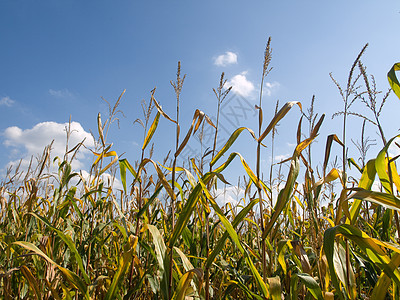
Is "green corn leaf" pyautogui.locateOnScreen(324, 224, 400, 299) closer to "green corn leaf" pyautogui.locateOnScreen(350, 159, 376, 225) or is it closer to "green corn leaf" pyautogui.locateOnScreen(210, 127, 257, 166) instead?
"green corn leaf" pyautogui.locateOnScreen(350, 159, 376, 225)

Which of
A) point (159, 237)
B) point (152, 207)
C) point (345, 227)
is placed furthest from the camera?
point (152, 207)

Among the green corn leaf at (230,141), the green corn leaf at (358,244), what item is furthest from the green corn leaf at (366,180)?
the green corn leaf at (230,141)

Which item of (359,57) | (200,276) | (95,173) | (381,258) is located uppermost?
(359,57)

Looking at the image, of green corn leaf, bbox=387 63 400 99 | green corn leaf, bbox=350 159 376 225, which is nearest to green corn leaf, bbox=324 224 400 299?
green corn leaf, bbox=350 159 376 225

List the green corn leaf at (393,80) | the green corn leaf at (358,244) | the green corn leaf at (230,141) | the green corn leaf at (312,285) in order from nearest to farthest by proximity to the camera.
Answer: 1. the green corn leaf at (358,244)
2. the green corn leaf at (393,80)
3. the green corn leaf at (312,285)
4. the green corn leaf at (230,141)

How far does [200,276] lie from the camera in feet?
3.65

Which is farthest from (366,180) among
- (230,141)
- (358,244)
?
(230,141)

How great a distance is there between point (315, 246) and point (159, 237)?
0.81m

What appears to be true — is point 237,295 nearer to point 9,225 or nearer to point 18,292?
point 18,292

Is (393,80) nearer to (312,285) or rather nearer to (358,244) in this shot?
(358,244)

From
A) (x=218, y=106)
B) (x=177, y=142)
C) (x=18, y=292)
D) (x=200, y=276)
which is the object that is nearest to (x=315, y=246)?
(x=200, y=276)

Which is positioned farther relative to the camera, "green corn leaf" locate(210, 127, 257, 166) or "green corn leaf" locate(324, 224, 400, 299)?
"green corn leaf" locate(210, 127, 257, 166)

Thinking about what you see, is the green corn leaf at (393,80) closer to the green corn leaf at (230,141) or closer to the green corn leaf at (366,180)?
the green corn leaf at (366,180)

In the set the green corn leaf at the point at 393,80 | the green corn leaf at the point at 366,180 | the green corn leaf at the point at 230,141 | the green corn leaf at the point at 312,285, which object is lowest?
the green corn leaf at the point at 312,285
